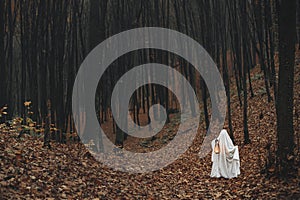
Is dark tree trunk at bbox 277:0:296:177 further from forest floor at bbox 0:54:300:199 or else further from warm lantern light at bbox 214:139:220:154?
warm lantern light at bbox 214:139:220:154

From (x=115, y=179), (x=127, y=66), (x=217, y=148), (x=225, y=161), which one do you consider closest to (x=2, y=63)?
(x=115, y=179)

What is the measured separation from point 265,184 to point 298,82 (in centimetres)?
976

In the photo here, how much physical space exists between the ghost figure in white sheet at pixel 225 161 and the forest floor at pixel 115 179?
25 centimetres

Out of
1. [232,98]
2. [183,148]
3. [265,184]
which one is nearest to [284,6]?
[265,184]

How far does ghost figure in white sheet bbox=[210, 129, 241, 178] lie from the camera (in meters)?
10.9

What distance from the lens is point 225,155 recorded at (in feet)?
37.7

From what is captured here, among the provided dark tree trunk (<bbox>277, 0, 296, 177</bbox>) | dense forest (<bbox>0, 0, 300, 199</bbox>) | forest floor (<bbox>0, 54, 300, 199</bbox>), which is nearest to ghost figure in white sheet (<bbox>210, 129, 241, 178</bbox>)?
forest floor (<bbox>0, 54, 300, 199</bbox>)

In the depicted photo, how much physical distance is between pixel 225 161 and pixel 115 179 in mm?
3747

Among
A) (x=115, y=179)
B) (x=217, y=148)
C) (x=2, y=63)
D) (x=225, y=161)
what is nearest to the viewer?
(x=115, y=179)

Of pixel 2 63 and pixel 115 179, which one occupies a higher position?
pixel 2 63

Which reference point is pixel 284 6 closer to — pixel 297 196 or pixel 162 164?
pixel 297 196

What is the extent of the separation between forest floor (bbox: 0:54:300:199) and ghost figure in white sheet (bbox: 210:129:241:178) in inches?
9.9

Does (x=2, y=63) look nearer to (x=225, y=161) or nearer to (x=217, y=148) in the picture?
(x=217, y=148)

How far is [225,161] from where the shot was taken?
11.2 metres
